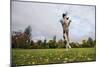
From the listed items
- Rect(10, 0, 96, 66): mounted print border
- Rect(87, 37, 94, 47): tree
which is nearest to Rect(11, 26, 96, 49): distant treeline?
Rect(10, 0, 96, 66): mounted print border

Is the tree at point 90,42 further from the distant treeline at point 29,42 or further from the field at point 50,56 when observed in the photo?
the distant treeline at point 29,42

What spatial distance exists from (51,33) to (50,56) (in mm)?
293

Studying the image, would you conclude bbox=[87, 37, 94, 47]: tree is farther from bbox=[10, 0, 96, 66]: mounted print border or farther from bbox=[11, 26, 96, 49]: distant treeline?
bbox=[11, 26, 96, 49]: distant treeline

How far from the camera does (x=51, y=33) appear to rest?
8.18 feet

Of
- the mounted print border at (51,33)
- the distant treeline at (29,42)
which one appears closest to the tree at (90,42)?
the mounted print border at (51,33)

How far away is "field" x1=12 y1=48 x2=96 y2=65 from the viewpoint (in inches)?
91.6

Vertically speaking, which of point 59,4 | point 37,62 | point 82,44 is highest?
point 59,4

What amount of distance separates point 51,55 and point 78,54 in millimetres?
389

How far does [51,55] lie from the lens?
2482 mm

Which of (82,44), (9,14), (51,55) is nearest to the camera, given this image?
(9,14)

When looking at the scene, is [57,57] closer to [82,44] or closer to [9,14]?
[82,44]

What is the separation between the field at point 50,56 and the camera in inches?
91.6

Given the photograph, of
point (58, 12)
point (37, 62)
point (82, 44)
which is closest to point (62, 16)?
point (58, 12)
